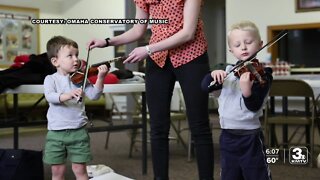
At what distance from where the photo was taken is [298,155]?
3732 millimetres

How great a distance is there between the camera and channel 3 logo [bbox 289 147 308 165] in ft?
11.3

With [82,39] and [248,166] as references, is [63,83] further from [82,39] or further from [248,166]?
[82,39]

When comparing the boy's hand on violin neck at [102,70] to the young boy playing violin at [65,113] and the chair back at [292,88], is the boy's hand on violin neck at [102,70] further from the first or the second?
the chair back at [292,88]

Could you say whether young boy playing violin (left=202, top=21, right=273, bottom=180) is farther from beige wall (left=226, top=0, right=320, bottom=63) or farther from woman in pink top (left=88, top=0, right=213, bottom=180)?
beige wall (left=226, top=0, right=320, bottom=63)

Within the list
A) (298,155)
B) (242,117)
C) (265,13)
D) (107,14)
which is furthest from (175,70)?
(107,14)

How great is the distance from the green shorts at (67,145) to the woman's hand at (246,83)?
2.81 ft

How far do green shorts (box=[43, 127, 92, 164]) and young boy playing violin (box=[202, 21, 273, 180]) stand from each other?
697 mm

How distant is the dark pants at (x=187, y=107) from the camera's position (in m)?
1.94

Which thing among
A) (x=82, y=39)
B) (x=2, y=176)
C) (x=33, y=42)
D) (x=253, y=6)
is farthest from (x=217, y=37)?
(x=2, y=176)

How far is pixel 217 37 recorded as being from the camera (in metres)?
9.75

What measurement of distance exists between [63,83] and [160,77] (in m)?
0.45

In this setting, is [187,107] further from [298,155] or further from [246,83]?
[298,155]

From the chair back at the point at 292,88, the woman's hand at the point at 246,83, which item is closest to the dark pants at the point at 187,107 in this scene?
the woman's hand at the point at 246,83

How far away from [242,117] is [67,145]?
847mm
